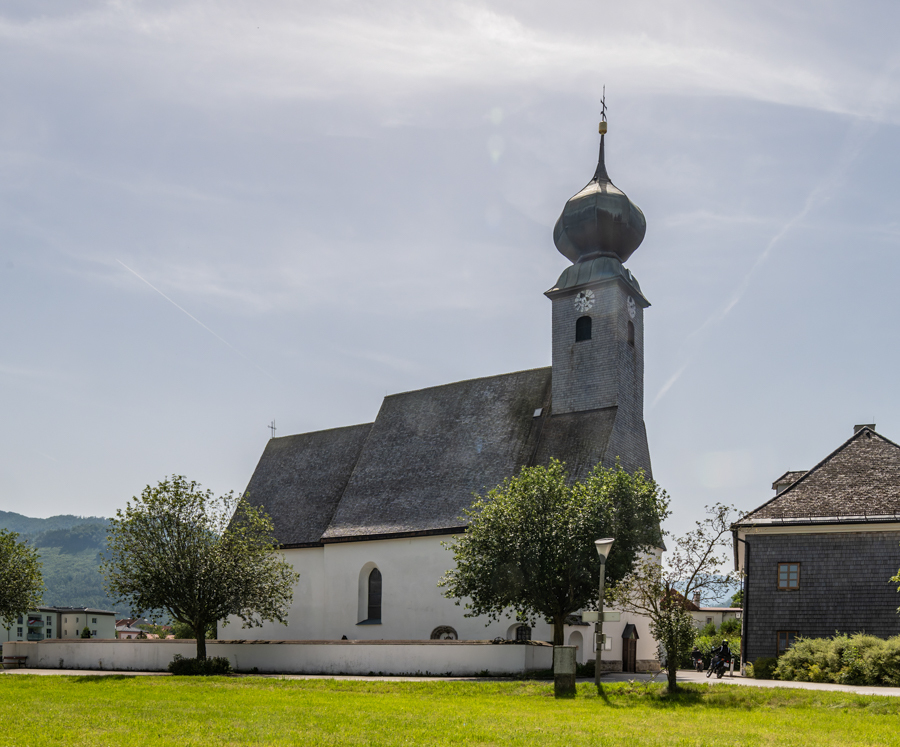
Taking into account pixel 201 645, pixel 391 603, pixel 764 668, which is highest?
pixel 391 603

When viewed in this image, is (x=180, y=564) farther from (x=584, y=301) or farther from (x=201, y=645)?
(x=584, y=301)

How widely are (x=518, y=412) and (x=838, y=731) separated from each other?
25924mm

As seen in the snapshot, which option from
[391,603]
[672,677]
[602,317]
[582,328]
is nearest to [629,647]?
[391,603]

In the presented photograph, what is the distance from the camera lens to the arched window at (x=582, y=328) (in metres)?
39.3

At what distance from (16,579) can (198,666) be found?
16.9 metres

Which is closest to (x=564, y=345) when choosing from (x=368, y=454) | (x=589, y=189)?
(x=589, y=189)

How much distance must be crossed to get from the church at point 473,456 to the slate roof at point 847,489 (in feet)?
24.3

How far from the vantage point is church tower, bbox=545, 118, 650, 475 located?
1484 inches

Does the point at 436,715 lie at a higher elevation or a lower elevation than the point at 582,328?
lower

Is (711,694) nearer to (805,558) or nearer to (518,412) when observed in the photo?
(805,558)

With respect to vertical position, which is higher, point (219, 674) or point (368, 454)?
point (368, 454)

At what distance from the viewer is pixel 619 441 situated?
36.5m

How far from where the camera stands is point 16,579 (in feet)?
135

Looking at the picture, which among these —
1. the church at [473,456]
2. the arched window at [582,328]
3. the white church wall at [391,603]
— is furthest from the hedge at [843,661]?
the arched window at [582,328]
